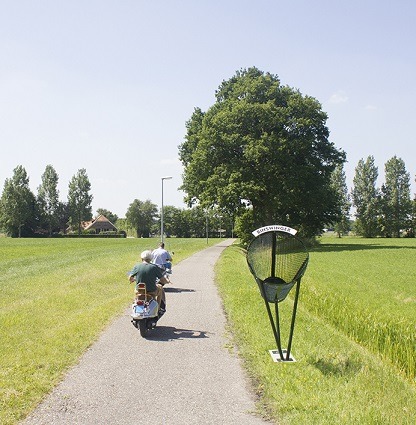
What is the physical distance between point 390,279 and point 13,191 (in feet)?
322

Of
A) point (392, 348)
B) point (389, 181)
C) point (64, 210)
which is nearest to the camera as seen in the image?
point (392, 348)

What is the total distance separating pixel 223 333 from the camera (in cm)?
834

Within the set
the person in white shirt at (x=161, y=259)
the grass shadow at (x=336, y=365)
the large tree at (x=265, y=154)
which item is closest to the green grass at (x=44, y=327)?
the person in white shirt at (x=161, y=259)

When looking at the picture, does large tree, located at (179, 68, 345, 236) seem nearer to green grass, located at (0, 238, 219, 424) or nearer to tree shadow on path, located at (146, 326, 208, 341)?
green grass, located at (0, 238, 219, 424)

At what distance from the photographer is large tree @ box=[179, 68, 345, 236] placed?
38.2 metres

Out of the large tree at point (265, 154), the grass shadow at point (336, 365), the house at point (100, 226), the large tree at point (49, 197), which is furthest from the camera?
the house at point (100, 226)

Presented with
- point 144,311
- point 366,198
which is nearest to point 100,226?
point 366,198

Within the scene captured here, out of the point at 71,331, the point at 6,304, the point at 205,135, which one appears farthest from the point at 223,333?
the point at 205,135

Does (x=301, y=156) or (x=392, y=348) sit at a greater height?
(x=301, y=156)

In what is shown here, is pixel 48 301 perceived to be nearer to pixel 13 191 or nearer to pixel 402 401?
pixel 402 401

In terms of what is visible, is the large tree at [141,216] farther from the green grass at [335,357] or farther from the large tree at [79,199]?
the green grass at [335,357]

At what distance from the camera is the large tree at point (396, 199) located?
311 ft

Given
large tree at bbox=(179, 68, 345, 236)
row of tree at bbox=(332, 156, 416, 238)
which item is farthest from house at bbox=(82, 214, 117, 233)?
large tree at bbox=(179, 68, 345, 236)

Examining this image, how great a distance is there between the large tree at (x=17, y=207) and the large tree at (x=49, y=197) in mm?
2944
